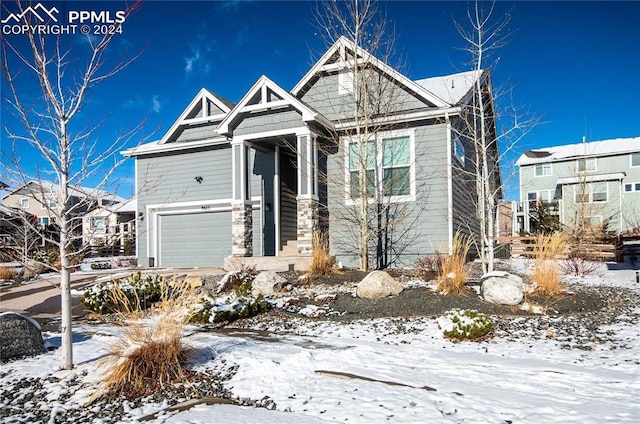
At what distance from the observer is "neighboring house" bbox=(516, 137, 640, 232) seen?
26328 millimetres

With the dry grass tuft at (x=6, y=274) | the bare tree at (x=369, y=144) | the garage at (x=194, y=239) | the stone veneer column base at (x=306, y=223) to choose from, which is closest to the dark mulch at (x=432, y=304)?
the stone veneer column base at (x=306, y=223)

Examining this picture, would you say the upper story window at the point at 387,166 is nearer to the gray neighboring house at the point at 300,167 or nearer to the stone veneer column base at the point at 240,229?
the gray neighboring house at the point at 300,167

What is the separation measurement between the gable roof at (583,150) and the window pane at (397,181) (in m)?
20.6

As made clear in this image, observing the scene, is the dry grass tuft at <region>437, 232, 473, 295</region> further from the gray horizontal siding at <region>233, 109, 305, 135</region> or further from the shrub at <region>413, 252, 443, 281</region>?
the gray horizontal siding at <region>233, 109, 305, 135</region>

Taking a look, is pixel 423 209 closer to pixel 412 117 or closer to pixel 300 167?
pixel 412 117

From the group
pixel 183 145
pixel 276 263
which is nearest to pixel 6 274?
pixel 183 145

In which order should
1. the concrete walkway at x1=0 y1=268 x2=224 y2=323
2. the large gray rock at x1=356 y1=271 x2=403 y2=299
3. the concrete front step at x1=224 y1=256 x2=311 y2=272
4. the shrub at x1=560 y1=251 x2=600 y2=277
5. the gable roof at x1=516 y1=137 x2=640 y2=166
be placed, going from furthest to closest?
1. the gable roof at x1=516 y1=137 x2=640 y2=166
2. the concrete front step at x1=224 y1=256 x2=311 y2=272
3. the shrub at x1=560 y1=251 x2=600 y2=277
4. the concrete walkway at x1=0 y1=268 x2=224 y2=323
5. the large gray rock at x1=356 y1=271 x2=403 y2=299

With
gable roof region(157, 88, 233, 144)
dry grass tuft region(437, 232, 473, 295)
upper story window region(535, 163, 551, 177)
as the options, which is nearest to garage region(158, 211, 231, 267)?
gable roof region(157, 88, 233, 144)

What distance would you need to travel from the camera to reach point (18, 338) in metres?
4.36

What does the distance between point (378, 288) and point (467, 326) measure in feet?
7.93

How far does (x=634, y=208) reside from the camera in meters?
26.9

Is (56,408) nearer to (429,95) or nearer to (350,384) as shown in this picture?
(350,384)

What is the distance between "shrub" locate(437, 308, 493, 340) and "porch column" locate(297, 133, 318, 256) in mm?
6503

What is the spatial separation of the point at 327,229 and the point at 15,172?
936 centimetres
